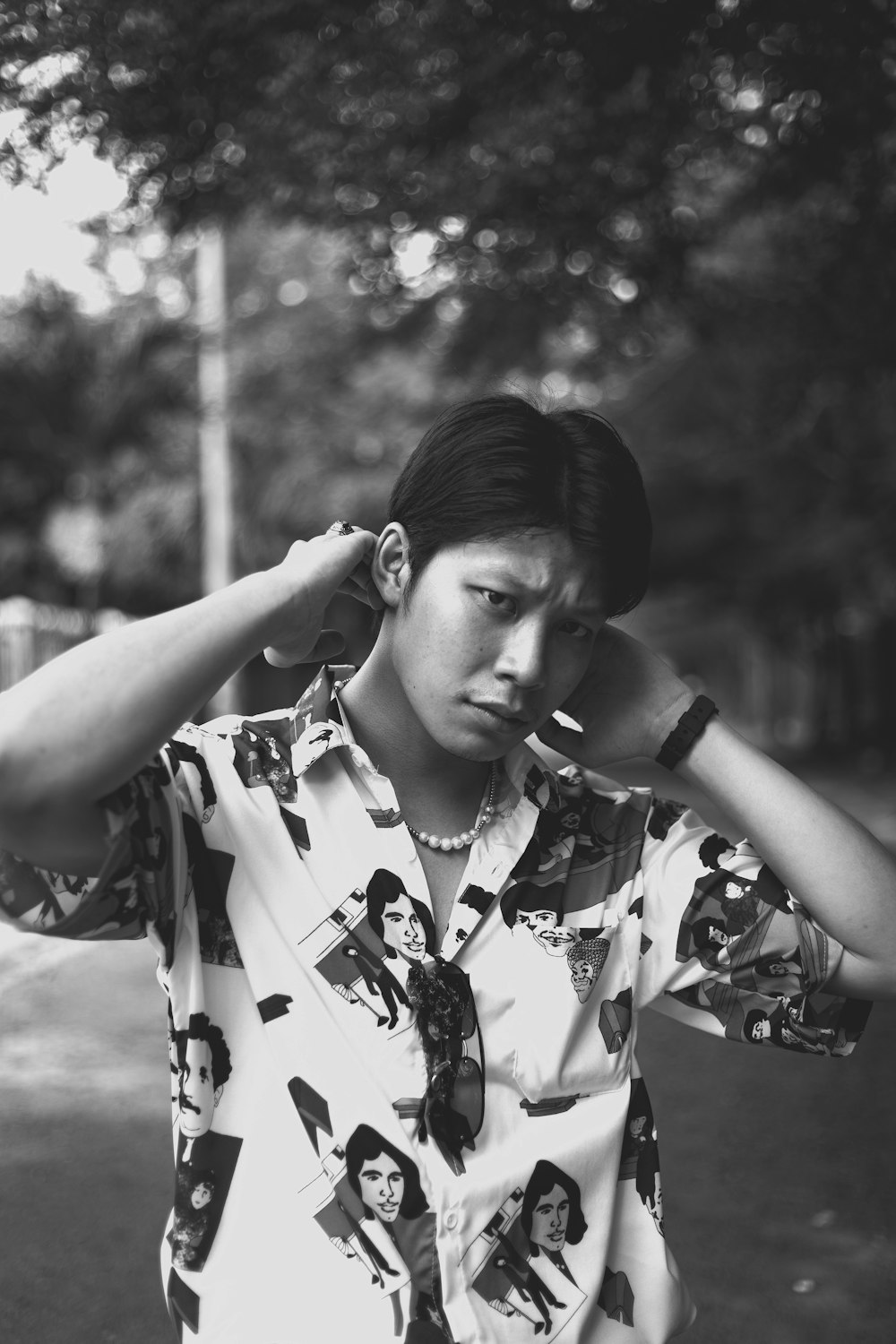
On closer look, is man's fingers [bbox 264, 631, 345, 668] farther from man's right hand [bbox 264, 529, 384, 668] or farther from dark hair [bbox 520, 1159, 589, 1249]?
dark hair [bbox 520, 1159, 589, 1249]

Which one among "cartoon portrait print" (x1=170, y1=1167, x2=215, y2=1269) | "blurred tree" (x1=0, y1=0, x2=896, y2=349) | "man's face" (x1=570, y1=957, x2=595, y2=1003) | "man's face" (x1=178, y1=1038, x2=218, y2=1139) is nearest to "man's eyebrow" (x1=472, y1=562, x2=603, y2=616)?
"man's face" (x1=570, y1=957, x2=595, y2=1003)

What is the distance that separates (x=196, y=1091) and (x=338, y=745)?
50 centimetres

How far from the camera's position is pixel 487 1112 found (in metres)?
1.79

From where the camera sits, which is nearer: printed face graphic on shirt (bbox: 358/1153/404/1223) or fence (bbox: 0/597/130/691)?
printed face graphic on shirt (bbox: 358/1153/404/1223)

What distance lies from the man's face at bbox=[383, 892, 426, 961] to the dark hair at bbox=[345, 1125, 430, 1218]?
0.78ft

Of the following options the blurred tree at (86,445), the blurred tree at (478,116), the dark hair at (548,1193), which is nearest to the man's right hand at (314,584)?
the dark hair at (548,1193)

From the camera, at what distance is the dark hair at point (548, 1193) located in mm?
1799

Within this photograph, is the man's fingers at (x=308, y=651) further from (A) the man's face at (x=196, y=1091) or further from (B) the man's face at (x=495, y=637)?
(A) the man's face at (x=196, y=1091)

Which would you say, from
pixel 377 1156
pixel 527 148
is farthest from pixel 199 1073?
pixel 527 148

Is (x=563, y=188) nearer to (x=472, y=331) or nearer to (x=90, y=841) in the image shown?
(x=472, y=331)

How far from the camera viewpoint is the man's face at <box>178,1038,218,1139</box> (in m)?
1.79

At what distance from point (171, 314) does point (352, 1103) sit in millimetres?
17406

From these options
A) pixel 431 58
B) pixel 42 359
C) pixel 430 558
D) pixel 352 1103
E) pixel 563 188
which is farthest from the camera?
pixel 42 359

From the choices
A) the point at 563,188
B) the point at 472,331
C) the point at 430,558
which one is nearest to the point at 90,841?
the point at 430,558
